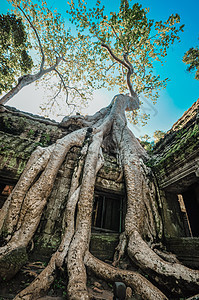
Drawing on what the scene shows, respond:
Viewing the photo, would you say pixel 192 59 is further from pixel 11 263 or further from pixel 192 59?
pixel 11 263

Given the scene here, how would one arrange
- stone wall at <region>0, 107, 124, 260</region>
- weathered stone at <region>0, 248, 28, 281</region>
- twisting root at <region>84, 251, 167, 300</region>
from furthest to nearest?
1. stone wall at <region>0, 107, 124, 260</region>
2. weathered stone at <region>0, 248, 28, 281</region>
3. twisting root at <region>84, 251, 167, 300</region>

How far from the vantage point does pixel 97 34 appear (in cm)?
625

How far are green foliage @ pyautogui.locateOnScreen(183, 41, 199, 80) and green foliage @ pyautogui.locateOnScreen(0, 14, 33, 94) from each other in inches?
245

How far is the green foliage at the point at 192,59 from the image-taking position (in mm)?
3986

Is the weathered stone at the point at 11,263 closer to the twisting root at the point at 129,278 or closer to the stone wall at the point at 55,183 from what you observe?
the stone wall at the point at 55,183

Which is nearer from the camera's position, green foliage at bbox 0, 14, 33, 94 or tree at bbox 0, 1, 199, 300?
tree at bbox 0, 1, 199, 300

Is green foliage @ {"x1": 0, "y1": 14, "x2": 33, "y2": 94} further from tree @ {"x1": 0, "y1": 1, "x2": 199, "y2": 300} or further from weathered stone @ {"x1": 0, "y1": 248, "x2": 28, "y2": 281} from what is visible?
weathered stone @ {"x1": 0, "y1": 248, "x2": 28, "y2": 281}

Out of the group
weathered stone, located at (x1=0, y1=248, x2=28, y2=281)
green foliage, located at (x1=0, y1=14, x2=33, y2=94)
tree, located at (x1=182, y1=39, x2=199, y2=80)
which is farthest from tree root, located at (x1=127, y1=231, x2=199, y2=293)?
green foliage, located at (x1=0, y1=14, x2=33, y2=94)

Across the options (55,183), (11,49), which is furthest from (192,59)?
(11,49)

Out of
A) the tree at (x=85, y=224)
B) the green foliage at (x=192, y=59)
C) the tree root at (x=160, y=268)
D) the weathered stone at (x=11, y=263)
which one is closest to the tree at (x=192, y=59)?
the green foliage at (x=192, y=59)

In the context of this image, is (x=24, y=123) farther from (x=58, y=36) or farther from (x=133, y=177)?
(x=58, y=36)

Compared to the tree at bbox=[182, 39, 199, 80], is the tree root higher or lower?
lower

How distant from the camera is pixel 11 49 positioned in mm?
5730

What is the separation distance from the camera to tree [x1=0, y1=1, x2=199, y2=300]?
1.47 metres
